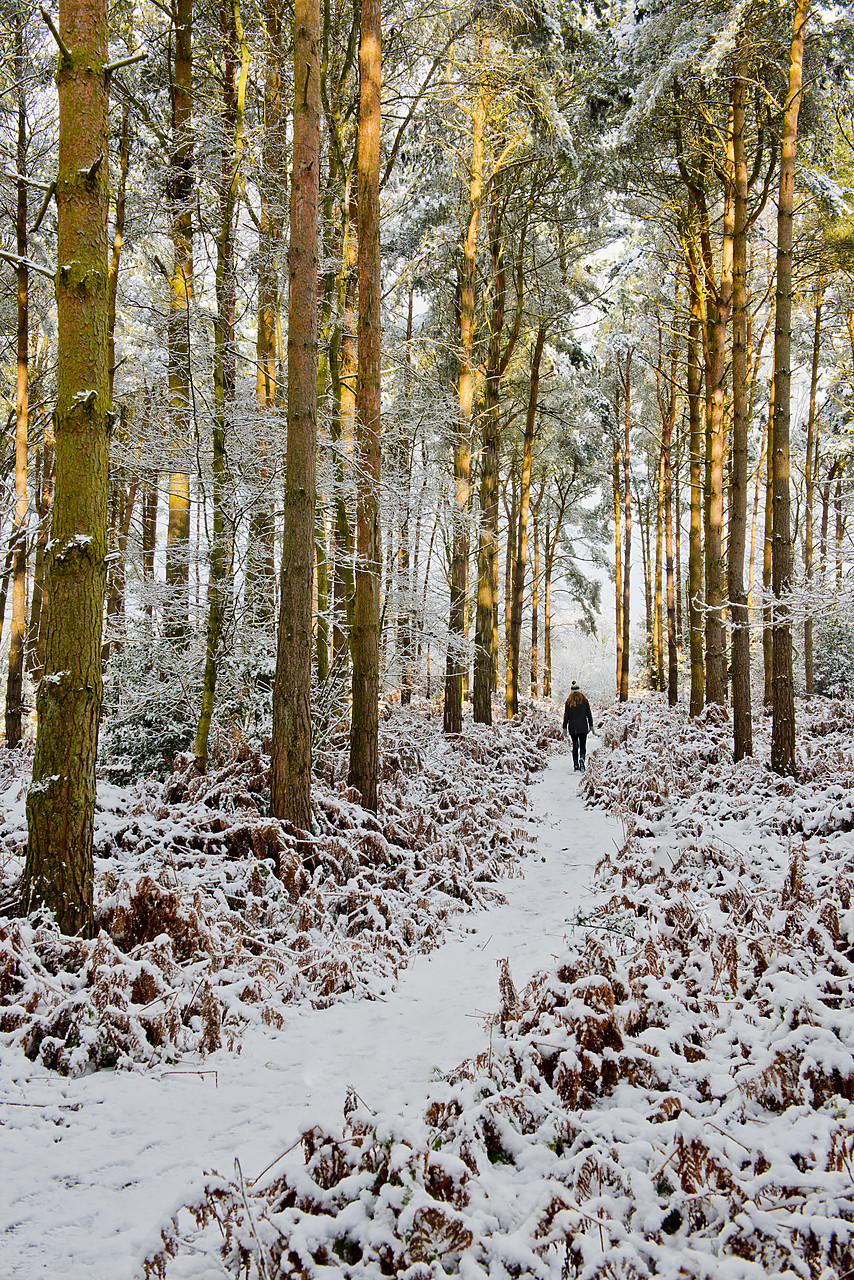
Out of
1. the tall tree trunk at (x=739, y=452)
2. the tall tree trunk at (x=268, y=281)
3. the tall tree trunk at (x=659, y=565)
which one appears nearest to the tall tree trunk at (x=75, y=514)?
the tall tree trunk at (x=268, y=281)

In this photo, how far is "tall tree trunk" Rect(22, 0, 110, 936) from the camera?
3902 millimetres

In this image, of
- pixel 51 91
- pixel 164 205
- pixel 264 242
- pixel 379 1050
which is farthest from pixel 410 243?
pixel 379 1050

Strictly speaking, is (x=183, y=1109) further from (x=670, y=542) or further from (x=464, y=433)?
(x=670, y=542)

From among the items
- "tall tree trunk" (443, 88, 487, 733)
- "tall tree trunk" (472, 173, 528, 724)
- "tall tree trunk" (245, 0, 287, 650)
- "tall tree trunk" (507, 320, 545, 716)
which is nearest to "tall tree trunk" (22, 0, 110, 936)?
"tall tree trunk" (245, 0, 287, 650)

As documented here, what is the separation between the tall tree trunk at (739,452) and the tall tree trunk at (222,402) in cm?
731

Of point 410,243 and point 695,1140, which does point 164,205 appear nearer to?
point 695,1140

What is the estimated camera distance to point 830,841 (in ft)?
18.1

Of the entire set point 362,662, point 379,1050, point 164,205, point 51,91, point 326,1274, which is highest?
point 51,91

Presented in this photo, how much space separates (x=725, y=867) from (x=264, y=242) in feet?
27.0

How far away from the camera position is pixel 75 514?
13.0ft

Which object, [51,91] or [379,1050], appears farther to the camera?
[51,91]

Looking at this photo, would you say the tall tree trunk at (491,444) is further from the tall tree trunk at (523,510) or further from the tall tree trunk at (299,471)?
the tall tree trunk at (299,471)

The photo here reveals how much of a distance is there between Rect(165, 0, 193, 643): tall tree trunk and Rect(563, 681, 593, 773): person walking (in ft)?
26.5

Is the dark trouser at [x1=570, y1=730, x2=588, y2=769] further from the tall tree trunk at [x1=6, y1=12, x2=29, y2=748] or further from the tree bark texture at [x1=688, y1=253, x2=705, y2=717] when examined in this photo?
the tall tree trunk at [x1=6, y1=12, x2=29, y2=748]
